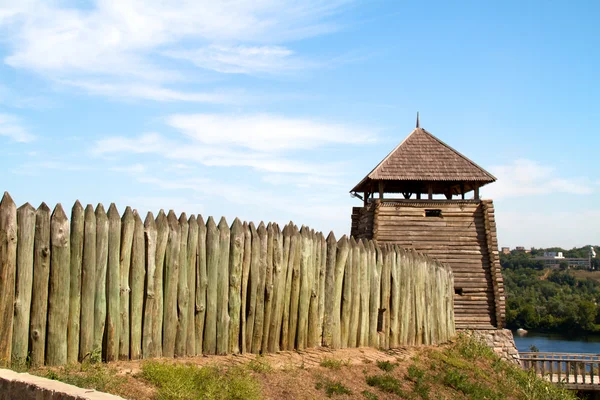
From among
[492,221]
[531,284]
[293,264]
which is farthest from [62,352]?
[531,284]

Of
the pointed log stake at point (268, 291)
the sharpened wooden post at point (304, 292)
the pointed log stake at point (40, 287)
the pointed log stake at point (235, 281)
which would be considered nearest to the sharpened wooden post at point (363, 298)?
the sharpened wooden post at point (304, 292)

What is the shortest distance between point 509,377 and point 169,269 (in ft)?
26.6

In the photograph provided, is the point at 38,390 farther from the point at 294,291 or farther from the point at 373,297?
the point at 373,297

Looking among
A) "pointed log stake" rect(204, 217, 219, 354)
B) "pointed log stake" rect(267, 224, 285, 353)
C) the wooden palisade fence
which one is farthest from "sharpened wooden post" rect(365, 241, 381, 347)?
"pointed log stake" rect(204, 217, 219, 354)

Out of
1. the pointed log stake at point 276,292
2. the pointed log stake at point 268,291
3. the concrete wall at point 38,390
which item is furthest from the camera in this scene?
the pointed log stake at point 276,292

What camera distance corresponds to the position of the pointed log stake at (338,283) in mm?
10188

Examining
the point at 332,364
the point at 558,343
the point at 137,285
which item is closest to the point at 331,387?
the point at 332,364

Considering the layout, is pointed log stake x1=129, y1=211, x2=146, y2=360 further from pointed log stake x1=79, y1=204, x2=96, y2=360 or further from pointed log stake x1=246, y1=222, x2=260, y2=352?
pointed log stake x1=246, y1=222, x2=260, y2=352

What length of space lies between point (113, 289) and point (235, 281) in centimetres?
175

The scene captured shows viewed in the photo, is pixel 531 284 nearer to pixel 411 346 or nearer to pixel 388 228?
pixel 388 228

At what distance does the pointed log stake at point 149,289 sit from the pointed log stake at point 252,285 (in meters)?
1.53

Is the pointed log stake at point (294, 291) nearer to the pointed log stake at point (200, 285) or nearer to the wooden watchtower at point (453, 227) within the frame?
the pointed log stake at point (200, 285)

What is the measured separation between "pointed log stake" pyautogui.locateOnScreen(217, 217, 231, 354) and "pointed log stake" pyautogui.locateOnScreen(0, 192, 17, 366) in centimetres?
259

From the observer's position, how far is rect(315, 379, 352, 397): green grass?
7.76 m
